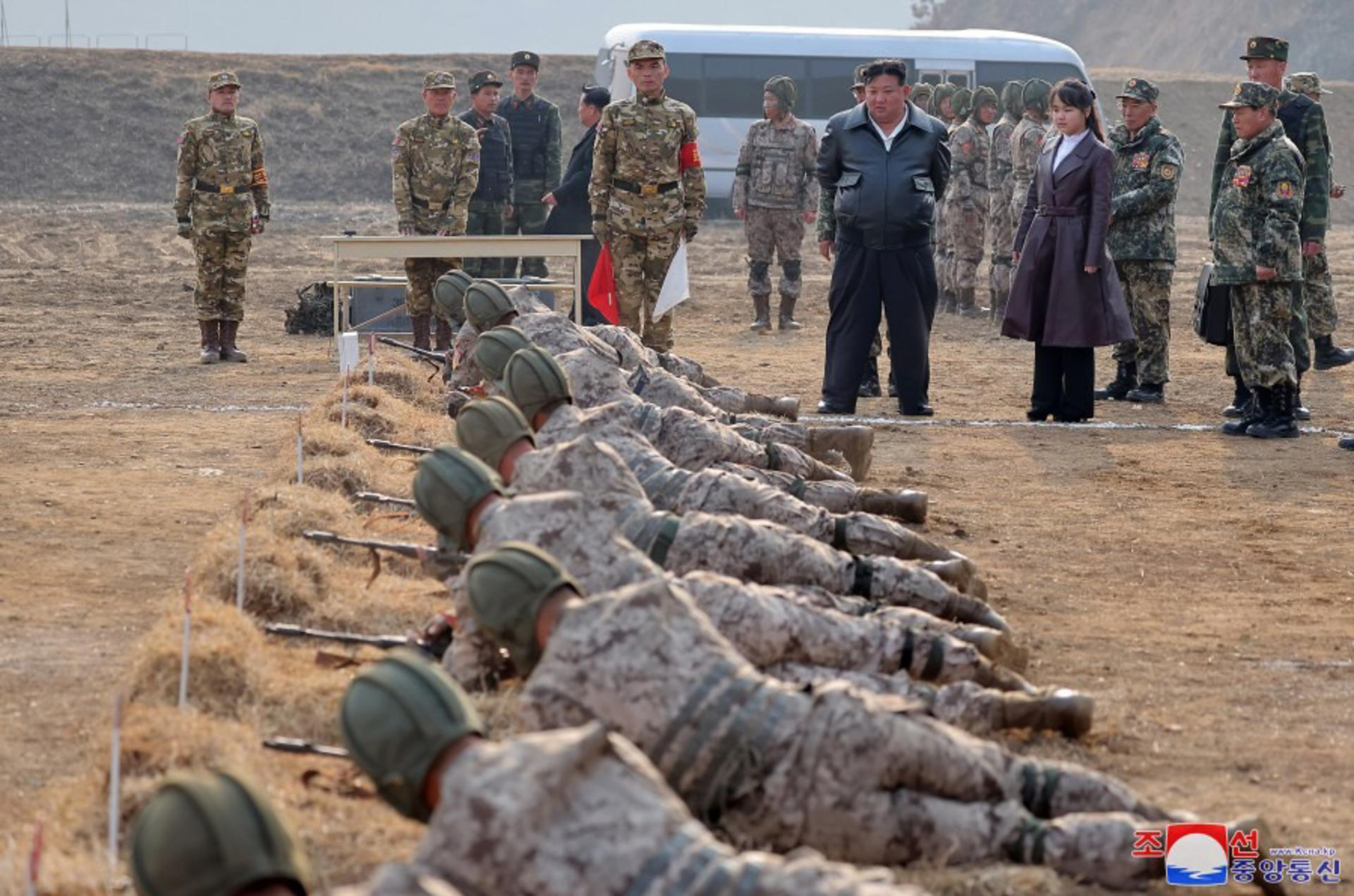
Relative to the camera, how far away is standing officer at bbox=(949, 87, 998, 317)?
1812cm

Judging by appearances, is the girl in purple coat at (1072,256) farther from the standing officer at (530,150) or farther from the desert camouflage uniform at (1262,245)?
the standing officer at (530,150)

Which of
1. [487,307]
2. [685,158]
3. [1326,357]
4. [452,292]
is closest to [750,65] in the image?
[1326,357]

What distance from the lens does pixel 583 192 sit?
16125mm

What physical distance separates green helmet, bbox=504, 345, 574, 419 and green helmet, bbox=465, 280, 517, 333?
9.01 feet

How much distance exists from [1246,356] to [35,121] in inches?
1225

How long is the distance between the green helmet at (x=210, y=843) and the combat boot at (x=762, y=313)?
14.6m

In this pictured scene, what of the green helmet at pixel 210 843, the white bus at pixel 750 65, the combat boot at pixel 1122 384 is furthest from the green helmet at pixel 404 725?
the white bus at pixel 750 65

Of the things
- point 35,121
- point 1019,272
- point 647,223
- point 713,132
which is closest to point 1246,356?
point 1019,272

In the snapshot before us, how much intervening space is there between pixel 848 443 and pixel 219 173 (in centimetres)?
650

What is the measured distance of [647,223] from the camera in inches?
512

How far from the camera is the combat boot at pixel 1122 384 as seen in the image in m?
12.9

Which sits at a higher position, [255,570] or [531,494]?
[531,494]

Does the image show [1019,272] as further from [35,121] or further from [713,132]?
[35,121]

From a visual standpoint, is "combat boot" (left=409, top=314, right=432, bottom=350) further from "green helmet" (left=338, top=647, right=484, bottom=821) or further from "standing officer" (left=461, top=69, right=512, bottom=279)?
"green helmet" (left=338, top=647, right=484, bottom=821)
